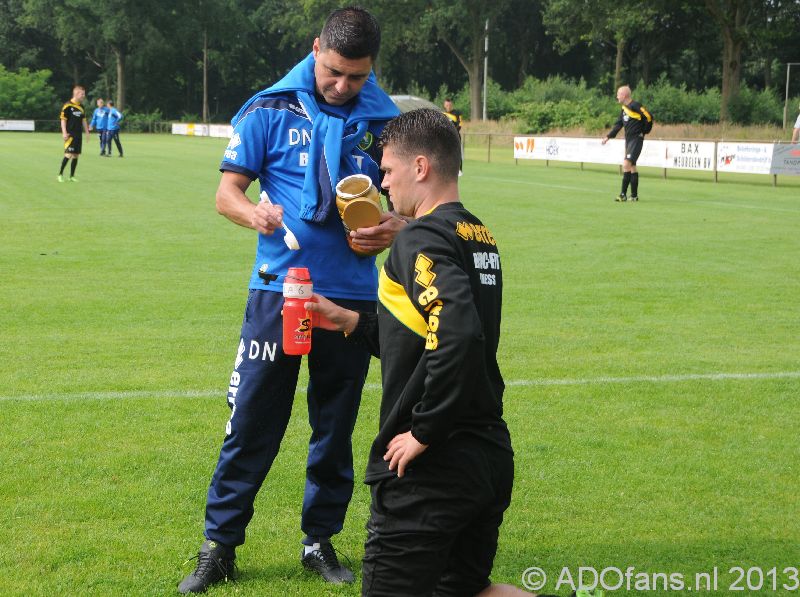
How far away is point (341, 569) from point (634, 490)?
1725mm

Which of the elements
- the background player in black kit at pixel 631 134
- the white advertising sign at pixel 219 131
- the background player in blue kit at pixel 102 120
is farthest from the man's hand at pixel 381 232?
the white advertising sign at pixel 219 131

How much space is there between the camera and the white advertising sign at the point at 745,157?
2838 cm

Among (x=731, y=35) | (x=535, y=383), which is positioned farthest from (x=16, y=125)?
(x=535, y=383)

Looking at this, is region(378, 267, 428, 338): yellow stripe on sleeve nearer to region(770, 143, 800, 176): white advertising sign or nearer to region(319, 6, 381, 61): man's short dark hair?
region(319, 6, 381, 61): man's short dark hair

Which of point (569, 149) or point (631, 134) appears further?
point (569, 149)

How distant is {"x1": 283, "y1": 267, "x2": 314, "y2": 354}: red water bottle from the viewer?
379 centimetres

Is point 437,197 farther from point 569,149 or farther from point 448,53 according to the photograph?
point 448,53

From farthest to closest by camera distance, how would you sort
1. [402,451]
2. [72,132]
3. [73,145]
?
[73,145] < [72,132] < [402,451]

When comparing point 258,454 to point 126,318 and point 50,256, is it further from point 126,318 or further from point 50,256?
point 50,256

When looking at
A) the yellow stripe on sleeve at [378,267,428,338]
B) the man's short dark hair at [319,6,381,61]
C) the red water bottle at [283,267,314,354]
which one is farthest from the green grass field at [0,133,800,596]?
the man's short dark hair at [319,6,381,61]

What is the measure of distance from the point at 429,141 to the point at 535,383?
14.8 ft

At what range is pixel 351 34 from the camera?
4070 millimetres

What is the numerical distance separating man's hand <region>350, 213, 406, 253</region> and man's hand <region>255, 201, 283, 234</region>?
0.29 m

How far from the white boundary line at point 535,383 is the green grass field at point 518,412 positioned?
3 centimetres
